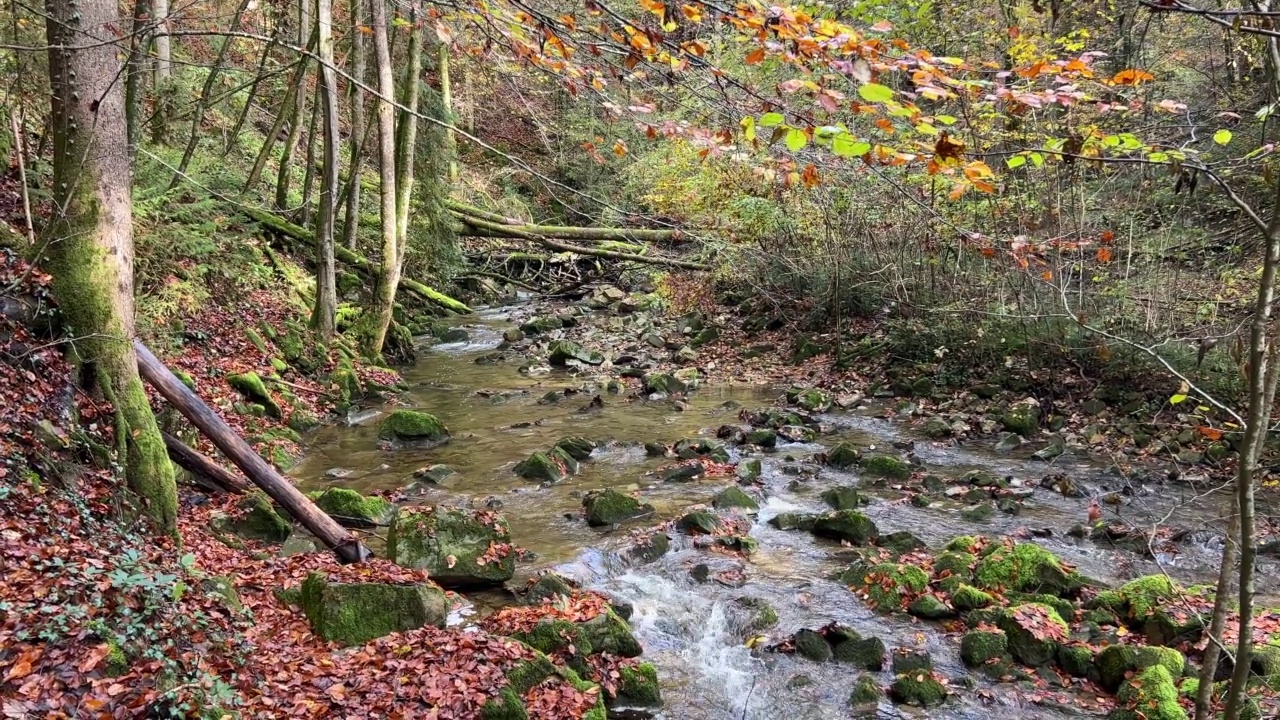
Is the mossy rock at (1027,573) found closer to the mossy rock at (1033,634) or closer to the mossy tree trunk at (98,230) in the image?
the mossy rock at (1033,634)

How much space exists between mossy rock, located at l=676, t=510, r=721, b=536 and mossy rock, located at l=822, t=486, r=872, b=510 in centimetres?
158

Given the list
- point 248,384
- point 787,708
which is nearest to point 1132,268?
point 787,708

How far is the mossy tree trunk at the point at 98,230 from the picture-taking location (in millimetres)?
5422

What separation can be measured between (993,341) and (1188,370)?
10.2 ft

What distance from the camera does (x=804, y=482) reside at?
10242mm

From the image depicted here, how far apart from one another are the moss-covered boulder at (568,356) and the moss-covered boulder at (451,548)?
9.58 meters

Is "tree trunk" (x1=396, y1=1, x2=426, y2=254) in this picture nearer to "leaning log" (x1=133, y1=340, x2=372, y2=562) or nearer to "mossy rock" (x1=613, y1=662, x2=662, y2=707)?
"leaning log" (x1=133, y1=340, x2=372, y2=562)

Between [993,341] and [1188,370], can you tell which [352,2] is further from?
[1188,370]

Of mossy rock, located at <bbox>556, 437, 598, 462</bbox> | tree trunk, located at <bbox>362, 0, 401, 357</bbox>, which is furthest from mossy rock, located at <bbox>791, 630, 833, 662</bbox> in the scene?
tree trunk, located at <bbox>362, 0, 401, 357</bbox>

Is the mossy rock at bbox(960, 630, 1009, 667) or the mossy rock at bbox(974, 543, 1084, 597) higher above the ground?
the mossy rock at bbox(974, 543, 1084, 597)

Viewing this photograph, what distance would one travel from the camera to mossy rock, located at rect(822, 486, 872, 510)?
9195 millimetres

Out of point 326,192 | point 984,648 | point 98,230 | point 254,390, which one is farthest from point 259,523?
point 326,192

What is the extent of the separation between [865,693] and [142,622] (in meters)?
4.80

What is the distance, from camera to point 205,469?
7.80 meters
